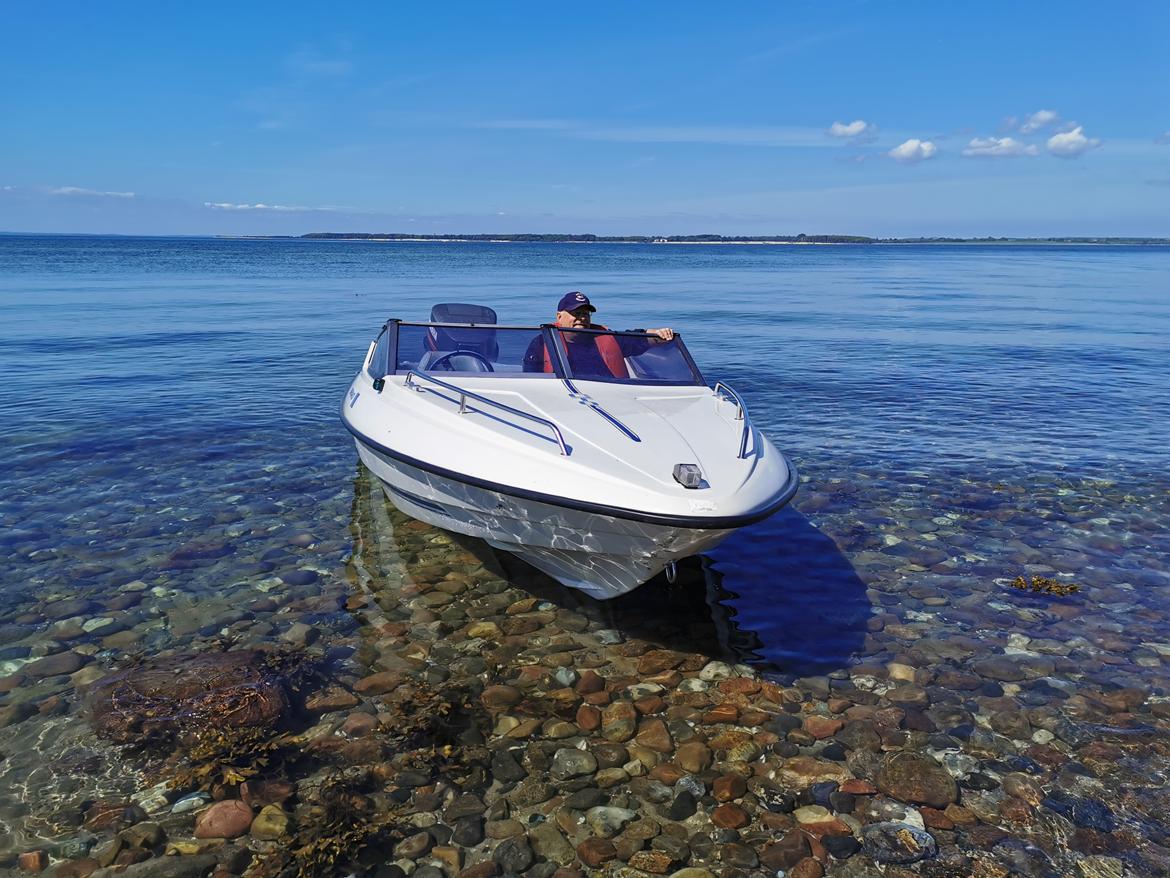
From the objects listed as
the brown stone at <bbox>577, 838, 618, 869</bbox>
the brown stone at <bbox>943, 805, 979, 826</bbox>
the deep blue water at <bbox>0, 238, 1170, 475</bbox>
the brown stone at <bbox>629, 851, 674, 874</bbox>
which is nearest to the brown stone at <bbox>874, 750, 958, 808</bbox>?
the brown stone at <bbox>943, 805, 979, 826</bbox>

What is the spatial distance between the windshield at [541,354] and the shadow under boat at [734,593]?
65.1 inches

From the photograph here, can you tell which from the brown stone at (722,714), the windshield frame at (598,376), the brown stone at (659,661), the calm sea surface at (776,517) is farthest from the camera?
the windshield frame at (598,376)

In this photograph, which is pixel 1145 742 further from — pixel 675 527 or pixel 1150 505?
pixel 1150 505

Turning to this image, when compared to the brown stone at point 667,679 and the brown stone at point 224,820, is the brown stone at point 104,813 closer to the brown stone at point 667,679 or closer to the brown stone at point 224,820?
the brown stone at point 224,820

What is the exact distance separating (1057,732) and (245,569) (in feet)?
20.5

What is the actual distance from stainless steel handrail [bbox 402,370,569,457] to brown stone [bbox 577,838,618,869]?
2458 millimetres

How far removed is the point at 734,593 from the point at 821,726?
1917mm

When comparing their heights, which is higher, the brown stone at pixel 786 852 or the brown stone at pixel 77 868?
the brown stone at pixel 77 868

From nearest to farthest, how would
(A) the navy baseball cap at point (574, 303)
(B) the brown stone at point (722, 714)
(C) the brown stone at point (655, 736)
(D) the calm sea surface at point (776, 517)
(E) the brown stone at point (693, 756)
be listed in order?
1. (E) the brown stone at point (693, 756)
2. (C) the brown stone at point (655, 736)
3. (B) the brown stone at point (722, 714)
4. (D) the calm sea surface at point (776, 517)
5. (A) the navy baseball cap at point (574, 303)

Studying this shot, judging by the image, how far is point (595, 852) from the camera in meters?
3.94

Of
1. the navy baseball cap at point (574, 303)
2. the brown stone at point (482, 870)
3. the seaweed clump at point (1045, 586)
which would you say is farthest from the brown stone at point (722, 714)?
the navy baseball cap at point (574, 303)

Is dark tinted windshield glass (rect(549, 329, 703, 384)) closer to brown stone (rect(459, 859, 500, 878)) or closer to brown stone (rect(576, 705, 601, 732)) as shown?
brown stone (rect(576, 705, 601, 732))

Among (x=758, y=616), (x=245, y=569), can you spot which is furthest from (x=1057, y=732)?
(x=245, y=569)

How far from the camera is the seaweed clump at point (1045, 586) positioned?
22.0ft
